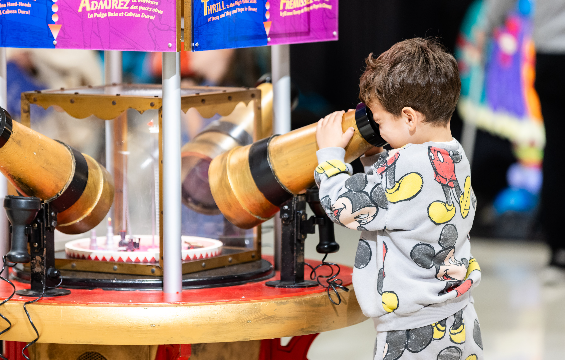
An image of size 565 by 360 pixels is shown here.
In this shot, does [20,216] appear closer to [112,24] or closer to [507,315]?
[112,24]

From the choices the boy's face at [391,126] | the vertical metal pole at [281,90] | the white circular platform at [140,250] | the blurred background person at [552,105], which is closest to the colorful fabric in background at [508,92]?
the blurred background person at [552,105]

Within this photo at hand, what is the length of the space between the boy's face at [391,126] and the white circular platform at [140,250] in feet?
1.45

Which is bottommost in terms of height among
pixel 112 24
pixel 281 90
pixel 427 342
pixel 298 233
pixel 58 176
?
pixel 427 342

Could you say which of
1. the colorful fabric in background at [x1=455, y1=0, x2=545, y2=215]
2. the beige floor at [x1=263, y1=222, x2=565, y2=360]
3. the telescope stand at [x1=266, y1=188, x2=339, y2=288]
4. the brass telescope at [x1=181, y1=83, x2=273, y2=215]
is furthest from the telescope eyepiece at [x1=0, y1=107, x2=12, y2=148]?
the colorful fabric in background at [x1=455, y1=0, x2=545, y2=215]

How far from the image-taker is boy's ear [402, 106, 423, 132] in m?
0.95

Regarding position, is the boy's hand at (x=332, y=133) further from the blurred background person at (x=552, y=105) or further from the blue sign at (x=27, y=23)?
the blurred background person at (x=552, y=105)

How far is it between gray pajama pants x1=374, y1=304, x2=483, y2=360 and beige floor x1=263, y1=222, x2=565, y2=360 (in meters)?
0.76

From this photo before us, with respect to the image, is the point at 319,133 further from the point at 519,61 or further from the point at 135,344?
the point at 519,61

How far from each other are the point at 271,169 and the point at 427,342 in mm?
372

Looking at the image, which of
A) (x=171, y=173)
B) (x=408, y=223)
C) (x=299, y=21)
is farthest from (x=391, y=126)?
(x=171, y=173)

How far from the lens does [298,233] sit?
3.80 ft

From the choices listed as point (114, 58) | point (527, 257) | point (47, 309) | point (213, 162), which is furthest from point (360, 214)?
point (527, 257)

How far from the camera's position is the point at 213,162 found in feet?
4.06

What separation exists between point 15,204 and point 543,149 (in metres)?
3.22
